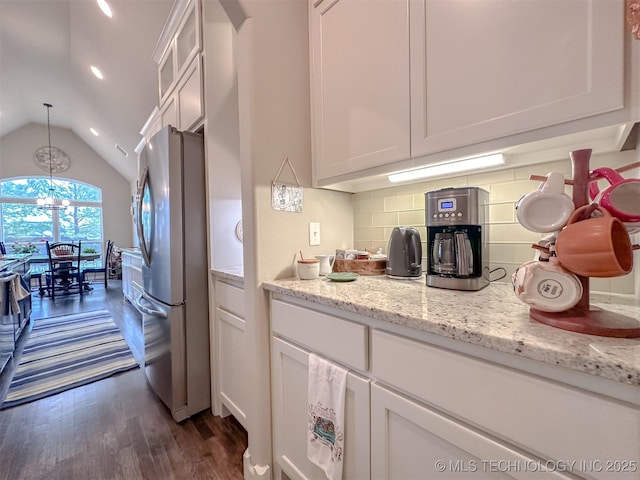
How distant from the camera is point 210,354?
5.96ft

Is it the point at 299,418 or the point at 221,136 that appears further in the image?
the point at 221,136

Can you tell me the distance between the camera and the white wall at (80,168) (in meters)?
6.24

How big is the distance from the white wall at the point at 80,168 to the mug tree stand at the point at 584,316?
9134 mm

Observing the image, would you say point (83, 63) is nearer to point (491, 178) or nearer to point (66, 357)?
point (66, 357)

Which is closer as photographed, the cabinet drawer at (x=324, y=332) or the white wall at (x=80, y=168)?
the cabinet drawer at (x=324, y=332)

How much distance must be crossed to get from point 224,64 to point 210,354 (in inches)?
75.4

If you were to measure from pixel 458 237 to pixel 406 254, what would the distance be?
10.8 inches

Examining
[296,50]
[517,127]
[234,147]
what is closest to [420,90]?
[517,127]

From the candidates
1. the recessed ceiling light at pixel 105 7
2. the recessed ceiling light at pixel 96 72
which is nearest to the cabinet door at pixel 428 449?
the recessed ceiling light at pixel 105 7

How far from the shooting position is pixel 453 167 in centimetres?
110

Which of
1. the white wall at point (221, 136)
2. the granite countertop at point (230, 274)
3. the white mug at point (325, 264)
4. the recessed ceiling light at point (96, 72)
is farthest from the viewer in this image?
the recessed ceiling light at point (96, 72)

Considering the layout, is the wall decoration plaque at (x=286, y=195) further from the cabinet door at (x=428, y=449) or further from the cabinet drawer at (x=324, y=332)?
the cabinet door at (x=428, y=449)

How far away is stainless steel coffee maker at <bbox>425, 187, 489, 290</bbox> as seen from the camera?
38.1 inches

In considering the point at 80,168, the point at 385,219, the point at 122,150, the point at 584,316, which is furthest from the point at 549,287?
the point at 80,168
